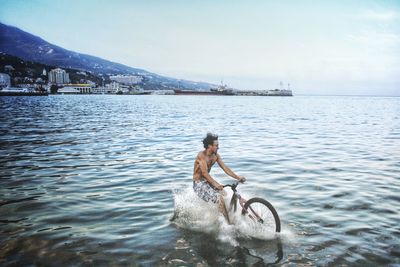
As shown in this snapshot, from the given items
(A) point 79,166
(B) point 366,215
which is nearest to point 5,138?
(A) point 79,166

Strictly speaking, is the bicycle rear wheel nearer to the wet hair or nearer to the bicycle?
the bicycle

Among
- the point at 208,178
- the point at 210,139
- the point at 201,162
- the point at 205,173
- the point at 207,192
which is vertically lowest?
the point at 207,192

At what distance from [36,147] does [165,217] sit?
1538cm

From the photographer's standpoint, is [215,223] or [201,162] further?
[215,223]

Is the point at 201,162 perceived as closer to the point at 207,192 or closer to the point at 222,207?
the point at 207,192

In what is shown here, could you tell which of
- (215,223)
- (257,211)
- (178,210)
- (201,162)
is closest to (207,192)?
(201,162)

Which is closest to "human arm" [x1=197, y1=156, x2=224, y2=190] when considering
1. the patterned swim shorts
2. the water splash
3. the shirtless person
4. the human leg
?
the shirtless person

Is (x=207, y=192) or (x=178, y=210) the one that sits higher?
(x=207, y=192)

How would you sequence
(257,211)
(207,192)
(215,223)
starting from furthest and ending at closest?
(215,223), (207,192), (257,211)

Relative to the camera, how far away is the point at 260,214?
807 cm

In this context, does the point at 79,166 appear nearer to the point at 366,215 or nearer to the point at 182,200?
the point at 182,200

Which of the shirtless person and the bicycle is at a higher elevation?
the shirtless person

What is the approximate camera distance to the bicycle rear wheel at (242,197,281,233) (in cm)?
796

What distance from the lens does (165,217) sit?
9.57m
